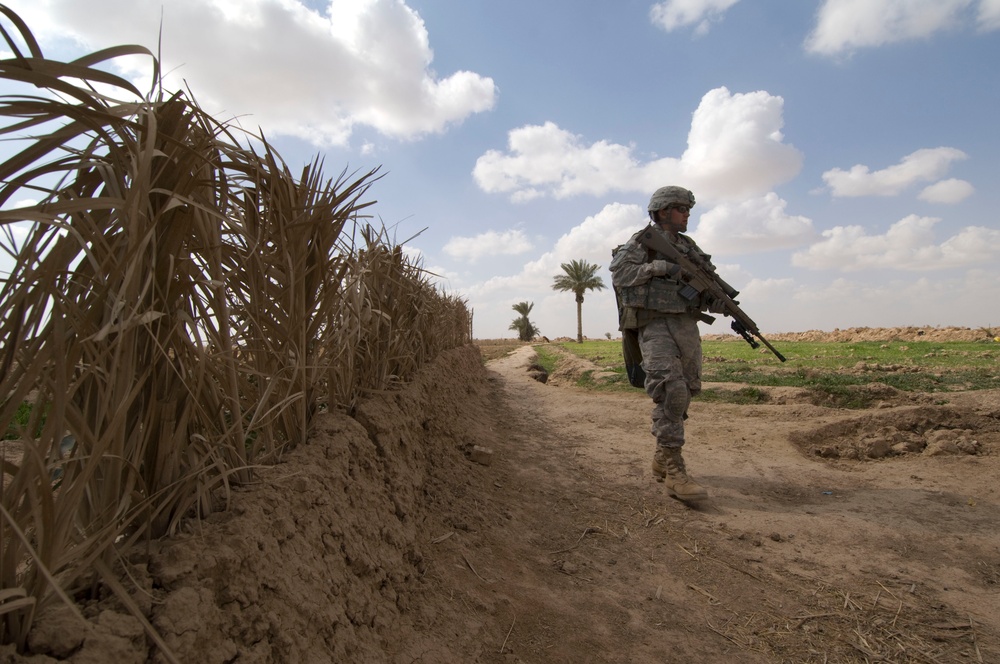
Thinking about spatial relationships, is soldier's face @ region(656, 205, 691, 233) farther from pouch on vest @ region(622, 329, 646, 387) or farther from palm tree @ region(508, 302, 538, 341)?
palm tree @ region(508, 302, 538, 341)

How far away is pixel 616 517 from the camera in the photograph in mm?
2889

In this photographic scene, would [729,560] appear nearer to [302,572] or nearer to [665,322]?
[665,322]

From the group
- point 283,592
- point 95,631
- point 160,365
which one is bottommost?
point 283,592

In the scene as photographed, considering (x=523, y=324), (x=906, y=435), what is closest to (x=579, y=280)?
(x=523, y=324)

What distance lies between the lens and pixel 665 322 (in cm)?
369

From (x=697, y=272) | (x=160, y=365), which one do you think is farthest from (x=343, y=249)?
(x=697, y=272)

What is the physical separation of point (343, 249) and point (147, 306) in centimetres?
93

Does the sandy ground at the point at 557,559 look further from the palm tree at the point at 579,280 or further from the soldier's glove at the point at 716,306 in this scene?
the palm tree at the point at 579,280

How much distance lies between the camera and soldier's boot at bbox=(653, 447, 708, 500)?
10.2ft

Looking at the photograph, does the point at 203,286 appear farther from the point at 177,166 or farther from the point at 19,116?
the point at 19,116

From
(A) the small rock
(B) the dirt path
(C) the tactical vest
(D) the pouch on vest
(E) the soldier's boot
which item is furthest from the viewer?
(D) the pouch on vest

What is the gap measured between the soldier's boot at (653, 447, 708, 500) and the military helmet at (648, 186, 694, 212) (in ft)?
5.82

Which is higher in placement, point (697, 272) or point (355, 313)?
point (697, 272)

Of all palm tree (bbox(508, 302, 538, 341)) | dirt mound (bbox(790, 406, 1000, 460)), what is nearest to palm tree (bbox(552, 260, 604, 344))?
palm tree (bbox(508, 302, 538, 341))
